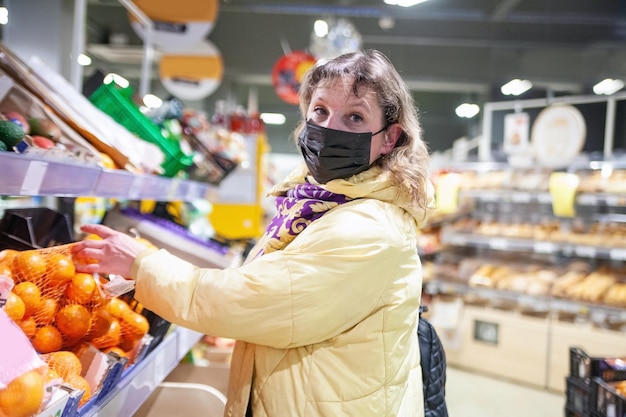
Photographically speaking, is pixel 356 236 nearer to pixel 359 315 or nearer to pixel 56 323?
pixel 359 315

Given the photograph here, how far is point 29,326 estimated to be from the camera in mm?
1083

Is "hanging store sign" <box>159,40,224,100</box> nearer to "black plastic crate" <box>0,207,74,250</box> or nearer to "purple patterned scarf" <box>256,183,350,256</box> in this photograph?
"black plastic crate" <box>0,207,74,250</box>

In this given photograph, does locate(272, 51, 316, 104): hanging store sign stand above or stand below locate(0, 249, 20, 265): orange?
above

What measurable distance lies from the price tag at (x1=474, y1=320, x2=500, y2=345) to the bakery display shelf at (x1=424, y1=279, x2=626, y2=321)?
0.32m

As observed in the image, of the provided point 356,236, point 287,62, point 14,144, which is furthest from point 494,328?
point 14,144

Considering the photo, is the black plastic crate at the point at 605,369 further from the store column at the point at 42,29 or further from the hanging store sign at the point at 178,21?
the hanging store sign at the point at 178,21

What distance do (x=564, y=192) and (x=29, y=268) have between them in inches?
177

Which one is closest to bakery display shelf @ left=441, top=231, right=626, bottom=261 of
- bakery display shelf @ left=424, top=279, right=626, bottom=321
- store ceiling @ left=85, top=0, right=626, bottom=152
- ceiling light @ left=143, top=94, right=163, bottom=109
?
bakery display shelf @ left=424, top=279, right=626, bottom=321

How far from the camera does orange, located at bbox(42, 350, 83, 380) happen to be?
1055 mm

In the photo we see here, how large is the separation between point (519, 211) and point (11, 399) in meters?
5.29

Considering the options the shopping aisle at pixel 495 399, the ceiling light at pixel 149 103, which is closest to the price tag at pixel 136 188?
the ceiling light at pixel 149 103

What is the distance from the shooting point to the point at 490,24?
352 inches

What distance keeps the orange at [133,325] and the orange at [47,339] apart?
205 mm

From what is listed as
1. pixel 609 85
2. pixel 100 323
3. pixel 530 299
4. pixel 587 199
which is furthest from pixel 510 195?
pixel 100 323
